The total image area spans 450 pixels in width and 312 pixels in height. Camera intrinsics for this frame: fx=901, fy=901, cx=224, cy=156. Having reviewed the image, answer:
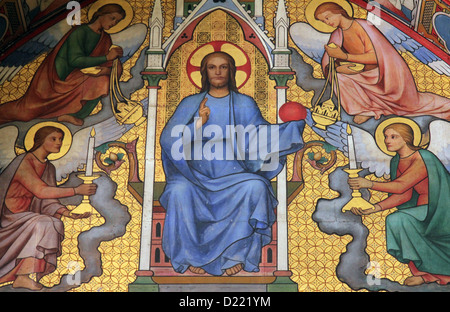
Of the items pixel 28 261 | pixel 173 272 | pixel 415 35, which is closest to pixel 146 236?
pixel 173 272

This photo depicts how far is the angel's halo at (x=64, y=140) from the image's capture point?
12263 millimetres

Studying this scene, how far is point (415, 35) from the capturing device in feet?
42.5

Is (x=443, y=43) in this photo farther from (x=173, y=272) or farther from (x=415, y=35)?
(x=173, y=272)

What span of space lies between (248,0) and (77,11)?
2514mm

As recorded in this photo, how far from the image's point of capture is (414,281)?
37.4 ft

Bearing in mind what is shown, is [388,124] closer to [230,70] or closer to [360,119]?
[360,119]

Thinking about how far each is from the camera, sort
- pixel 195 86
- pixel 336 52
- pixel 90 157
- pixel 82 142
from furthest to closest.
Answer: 1. pixel 336 52
2. pixel 195 86
3. pixel 82 142
4. pixel 90 157

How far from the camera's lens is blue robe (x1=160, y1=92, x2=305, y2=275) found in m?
11.6

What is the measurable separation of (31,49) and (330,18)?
14.3ft

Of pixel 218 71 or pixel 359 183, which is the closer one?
pixel 359 183

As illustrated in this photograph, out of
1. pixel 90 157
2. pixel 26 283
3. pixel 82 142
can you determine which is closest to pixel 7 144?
pixel 82 142

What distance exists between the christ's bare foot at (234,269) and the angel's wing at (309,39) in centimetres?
326

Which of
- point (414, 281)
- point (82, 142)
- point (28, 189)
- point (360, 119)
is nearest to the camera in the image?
point (414, 281)

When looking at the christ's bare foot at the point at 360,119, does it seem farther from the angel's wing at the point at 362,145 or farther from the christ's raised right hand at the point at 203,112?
the christ's raised right hand at the point at 203,112
